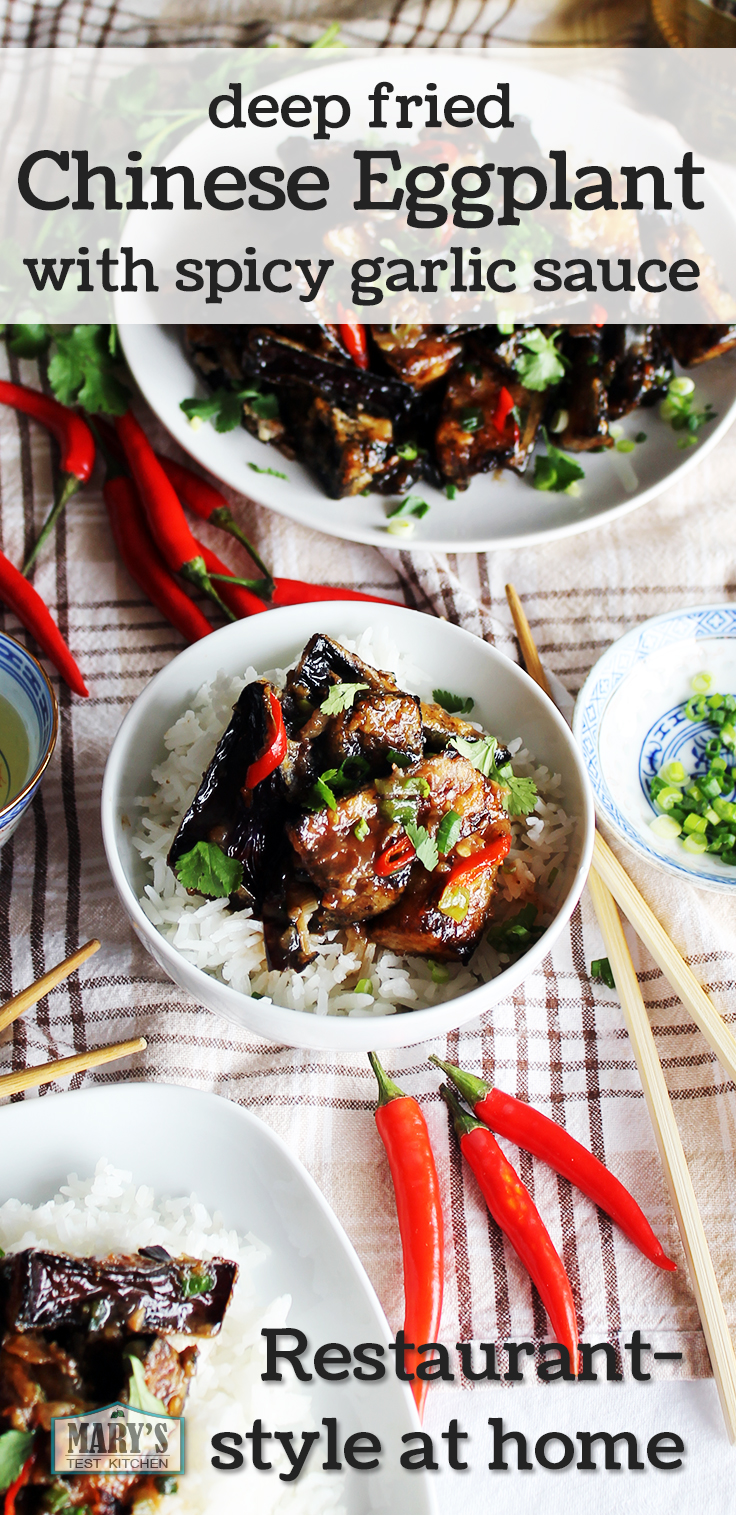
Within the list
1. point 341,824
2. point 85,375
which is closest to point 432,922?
point 341,824

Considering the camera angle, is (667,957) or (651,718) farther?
(651,718)

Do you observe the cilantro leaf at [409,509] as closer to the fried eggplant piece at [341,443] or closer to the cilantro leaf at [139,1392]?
the fried eggplant piece at [341,443]

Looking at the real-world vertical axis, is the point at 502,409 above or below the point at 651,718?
above

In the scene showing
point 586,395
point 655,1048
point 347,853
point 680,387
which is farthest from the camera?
point 680,387

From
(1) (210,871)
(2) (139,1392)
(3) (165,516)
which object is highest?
(3) (165,516)

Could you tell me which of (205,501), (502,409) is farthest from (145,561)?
(502,409)

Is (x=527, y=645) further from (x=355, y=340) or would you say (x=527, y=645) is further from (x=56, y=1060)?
(x=56, y=1060)

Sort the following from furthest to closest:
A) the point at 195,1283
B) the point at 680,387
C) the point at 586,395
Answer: the point at 680,387
the point at 586,395
the point at 195,1283

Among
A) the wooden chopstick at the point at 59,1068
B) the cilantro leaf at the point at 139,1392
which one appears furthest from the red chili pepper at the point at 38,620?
the cilantro leaf at the point at 139,1392

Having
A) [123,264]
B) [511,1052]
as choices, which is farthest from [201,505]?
[511,1052]
